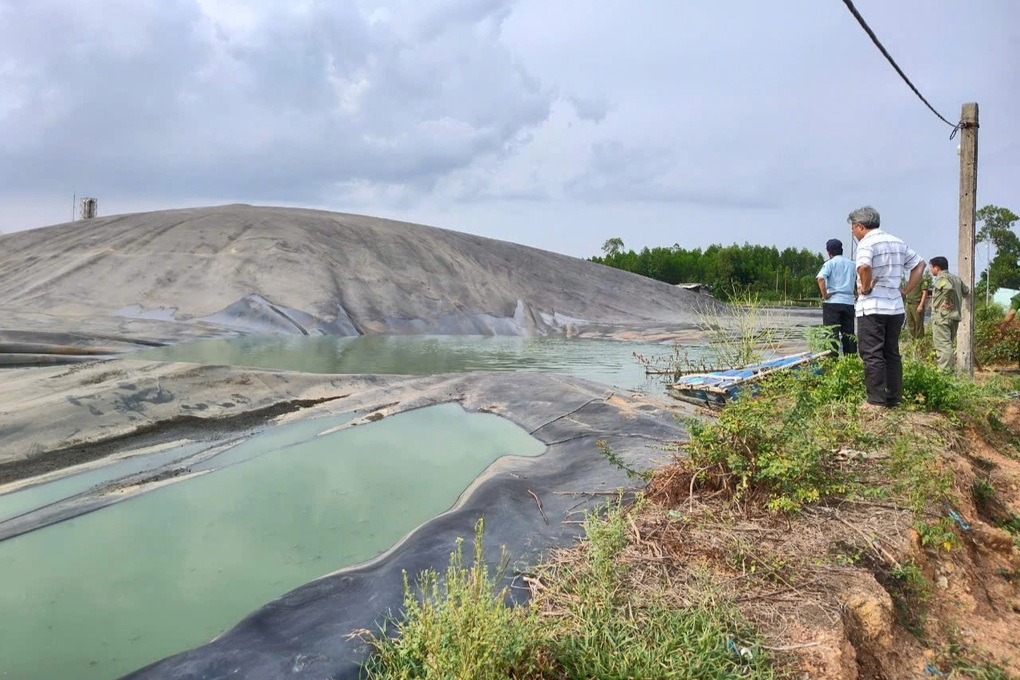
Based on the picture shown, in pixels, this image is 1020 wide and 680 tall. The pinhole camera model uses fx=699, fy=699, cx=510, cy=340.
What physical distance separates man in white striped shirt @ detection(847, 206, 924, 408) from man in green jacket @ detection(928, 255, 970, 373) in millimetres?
3495

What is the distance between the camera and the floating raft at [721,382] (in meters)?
6.37

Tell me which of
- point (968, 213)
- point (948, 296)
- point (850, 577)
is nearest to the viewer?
point (850, 577)

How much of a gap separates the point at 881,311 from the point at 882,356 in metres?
0.32

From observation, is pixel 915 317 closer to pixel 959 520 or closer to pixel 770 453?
pixel 959 520

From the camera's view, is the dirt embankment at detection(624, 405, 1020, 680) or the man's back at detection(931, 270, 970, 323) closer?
the dirt embankment at detection(624, 405, 1020, 680)

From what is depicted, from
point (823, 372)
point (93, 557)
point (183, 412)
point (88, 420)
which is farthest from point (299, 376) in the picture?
point (823, 372)

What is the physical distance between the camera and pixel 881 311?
185 inches

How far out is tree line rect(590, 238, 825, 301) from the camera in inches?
2013

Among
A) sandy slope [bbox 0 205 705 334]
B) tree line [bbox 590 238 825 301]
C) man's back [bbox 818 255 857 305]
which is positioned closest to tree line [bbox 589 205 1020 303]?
tree line [bbox 590 238 825 301]

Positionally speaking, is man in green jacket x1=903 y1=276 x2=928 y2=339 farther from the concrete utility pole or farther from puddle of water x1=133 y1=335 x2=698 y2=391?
puddle of water x1=133 y1=335 x2=698 y2=391

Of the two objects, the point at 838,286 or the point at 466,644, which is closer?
the point at 466,644

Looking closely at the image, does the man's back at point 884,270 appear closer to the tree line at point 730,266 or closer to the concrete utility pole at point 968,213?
the concrete utility pole at point 968,213

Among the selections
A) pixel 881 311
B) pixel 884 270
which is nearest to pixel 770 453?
pixel 881 311

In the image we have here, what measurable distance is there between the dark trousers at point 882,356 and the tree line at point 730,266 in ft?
141
